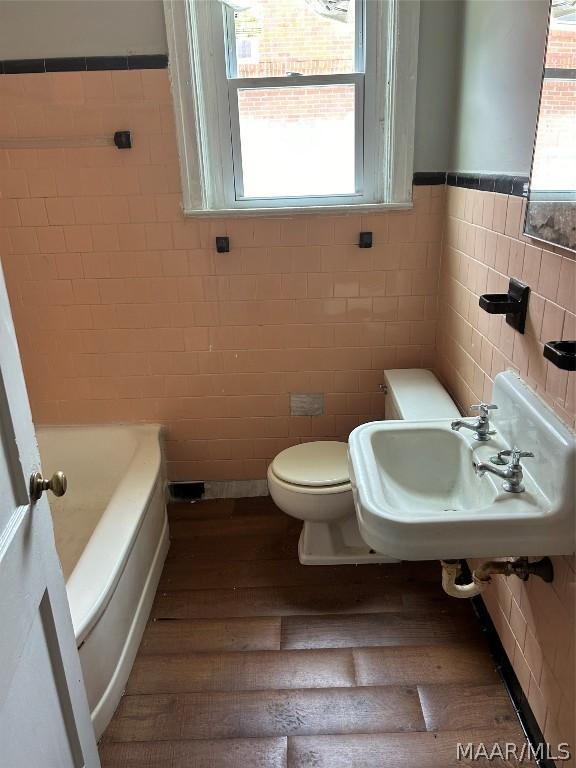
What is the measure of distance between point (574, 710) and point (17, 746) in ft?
3.86

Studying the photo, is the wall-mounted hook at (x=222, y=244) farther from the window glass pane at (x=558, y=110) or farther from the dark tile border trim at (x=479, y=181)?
the window glass pane at (x=558, y=110)

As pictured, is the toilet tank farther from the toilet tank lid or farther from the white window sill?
the white window sill

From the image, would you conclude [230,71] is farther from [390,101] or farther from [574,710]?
[574,710]

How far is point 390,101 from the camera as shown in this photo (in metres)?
2.23

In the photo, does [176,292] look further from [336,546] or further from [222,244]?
[336,546]

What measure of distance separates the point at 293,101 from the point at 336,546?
1815mm

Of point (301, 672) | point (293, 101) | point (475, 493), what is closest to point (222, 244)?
point (293, 101)

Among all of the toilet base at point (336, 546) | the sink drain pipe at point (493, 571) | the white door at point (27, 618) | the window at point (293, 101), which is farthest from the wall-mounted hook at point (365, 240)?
the white door at point (27, 618)

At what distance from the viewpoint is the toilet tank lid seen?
213cm

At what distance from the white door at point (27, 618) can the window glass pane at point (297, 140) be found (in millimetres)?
1608

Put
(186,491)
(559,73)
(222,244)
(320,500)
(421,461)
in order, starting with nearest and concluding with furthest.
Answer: (559,73) → (421,461) → (320,500) → (222,244) → (186,491)

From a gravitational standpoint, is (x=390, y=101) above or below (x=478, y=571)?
above

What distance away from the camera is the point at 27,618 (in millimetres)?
1009

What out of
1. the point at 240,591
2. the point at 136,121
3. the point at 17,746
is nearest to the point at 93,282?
the point at 136,121
